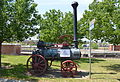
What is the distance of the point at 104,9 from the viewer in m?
13.3

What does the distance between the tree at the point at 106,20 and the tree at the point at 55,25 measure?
185 inches

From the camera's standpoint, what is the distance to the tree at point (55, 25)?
1889 centimetres

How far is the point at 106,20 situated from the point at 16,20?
232 inches

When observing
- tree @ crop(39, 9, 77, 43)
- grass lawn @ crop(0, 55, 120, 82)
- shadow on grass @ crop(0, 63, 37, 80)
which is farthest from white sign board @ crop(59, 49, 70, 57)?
tree @ crop(39, 9, 77, 43)

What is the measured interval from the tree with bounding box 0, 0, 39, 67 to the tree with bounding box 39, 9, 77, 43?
5.74 m

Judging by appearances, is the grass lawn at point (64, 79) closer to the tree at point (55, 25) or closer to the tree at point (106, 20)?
the tree at point (106, 20)

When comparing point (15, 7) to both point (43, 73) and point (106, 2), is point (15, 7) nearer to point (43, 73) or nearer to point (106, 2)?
point (43, 73)

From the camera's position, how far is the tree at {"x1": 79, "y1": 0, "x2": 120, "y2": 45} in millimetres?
12074

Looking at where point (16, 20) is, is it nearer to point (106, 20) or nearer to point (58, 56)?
point (58, 56)

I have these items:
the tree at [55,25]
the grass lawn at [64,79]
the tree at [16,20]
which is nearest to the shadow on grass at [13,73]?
the grass lawn at [64,79]

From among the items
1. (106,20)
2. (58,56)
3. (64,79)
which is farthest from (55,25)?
(64,79)

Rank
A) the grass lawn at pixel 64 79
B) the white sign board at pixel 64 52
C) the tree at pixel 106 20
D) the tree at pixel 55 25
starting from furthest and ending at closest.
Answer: the tree at pixel 55 25
the tree at pixel 106 20
the white sign board at pixel 64 52
the grass lawn at pixel 64 79

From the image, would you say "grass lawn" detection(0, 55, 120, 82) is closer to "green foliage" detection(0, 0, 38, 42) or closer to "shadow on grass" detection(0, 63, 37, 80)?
"shadow on grass" detection(0, 63, 37, 80)

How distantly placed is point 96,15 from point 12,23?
612 cm
